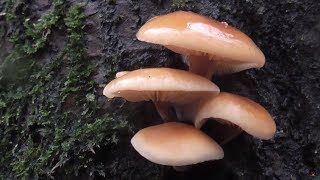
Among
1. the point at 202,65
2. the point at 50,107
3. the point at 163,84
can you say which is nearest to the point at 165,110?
the point at 202,65

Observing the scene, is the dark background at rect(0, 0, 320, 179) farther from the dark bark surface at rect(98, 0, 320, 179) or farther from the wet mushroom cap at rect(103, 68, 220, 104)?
the wet mushroom cap at rect(103, 68, 220, 104)

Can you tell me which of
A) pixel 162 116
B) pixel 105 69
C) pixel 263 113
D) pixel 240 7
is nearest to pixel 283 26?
pixel 240 7

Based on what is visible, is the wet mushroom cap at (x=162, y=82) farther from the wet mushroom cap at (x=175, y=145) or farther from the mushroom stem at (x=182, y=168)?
the mushroom stem at (x=182, y=168)

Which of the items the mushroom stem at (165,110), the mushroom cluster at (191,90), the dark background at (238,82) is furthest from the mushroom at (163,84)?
the dark background at (238,82)

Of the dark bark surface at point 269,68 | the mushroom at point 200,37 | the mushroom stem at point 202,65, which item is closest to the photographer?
the mushroom at point 200,37

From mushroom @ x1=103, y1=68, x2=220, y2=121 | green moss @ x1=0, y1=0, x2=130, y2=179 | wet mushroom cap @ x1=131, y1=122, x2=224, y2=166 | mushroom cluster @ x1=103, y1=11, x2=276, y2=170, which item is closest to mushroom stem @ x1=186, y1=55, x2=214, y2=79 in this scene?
mushroom cluster @ x1=103, y1=11, x2=276, y2=170

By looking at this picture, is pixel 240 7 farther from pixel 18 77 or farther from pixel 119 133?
pixel 18 77
